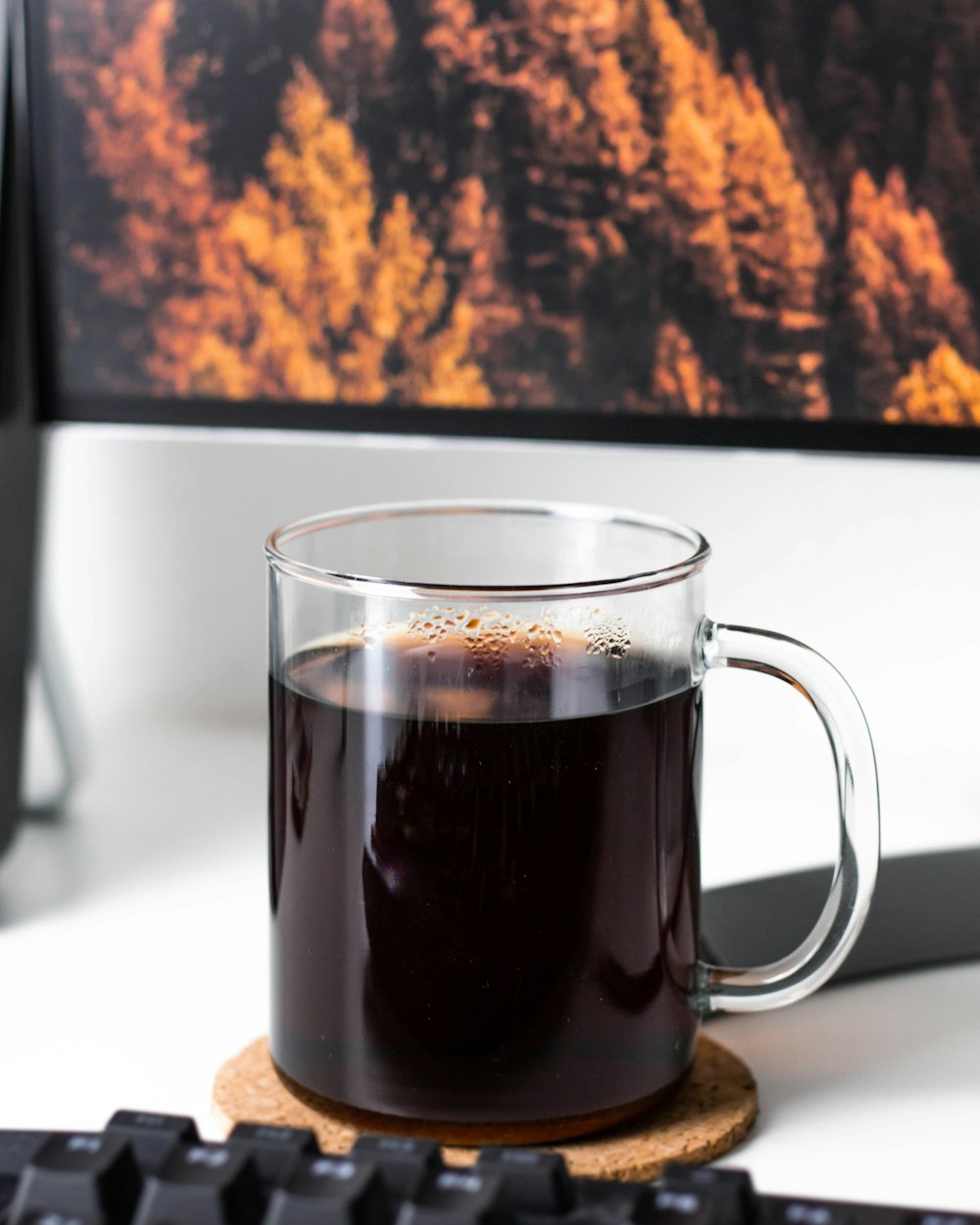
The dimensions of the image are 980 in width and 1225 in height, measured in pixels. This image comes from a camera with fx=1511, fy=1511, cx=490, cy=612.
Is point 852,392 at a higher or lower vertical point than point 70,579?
higher

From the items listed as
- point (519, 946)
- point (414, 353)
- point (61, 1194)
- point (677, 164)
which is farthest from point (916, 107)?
point (61, 1194)

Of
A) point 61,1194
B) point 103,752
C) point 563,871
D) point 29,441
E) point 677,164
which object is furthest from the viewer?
point 103,752

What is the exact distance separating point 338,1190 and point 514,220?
0.36m

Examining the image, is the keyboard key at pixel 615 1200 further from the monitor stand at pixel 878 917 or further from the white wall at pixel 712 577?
the white wall at pixel 712 577

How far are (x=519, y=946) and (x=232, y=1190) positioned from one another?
118 millimetres

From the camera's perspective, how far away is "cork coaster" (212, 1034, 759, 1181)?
0.40 metres

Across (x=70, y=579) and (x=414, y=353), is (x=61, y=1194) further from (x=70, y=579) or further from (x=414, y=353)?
(x=70, y=579)

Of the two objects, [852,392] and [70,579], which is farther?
[70,579]

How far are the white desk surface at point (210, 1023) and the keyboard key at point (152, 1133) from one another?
4.1 inches

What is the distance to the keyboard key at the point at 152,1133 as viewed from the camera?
0.32m

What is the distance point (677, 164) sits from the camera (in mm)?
524

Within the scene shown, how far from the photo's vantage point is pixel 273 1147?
32 cm

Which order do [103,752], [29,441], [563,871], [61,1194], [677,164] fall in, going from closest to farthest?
[61,1194] → [563,871] → [677,164] → [29,441] → [103,752]

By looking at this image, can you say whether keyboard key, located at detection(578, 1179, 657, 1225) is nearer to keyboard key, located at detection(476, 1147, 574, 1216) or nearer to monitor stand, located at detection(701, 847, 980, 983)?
keyboard key, located at detection(476, 1147, 574, 1216)
